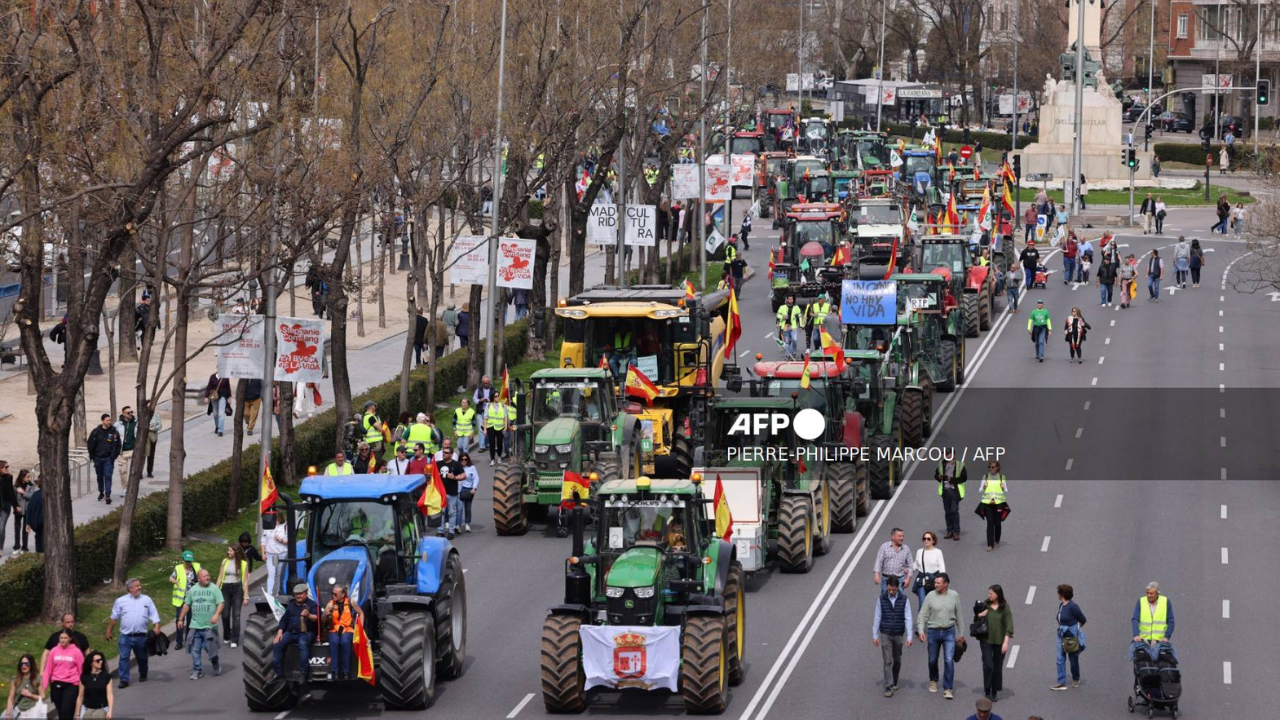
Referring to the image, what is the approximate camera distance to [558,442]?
32.7 m

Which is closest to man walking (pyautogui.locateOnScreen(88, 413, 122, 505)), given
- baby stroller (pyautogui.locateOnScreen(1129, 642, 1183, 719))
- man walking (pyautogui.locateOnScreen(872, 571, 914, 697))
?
man walking (pyautogui.locateOnScreen(872, 571, 914, 697))

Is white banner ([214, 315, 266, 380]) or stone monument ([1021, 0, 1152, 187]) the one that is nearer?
white banner ([214, 315, 266, 380])

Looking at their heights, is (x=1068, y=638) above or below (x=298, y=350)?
below

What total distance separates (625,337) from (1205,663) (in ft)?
47.3

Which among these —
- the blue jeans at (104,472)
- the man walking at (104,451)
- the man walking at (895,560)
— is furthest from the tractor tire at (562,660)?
the blue jeans at (104,472)

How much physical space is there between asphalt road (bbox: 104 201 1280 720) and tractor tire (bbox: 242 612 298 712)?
1.11 feet

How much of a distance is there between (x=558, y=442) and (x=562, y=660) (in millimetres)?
10342

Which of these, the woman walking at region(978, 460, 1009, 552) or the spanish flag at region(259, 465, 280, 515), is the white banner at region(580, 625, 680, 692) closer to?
the spanish flag at region(259, 465, 280, 515)

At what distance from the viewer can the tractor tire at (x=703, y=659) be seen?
73.2ft

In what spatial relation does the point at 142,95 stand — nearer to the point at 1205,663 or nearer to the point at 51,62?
the point at 51,62

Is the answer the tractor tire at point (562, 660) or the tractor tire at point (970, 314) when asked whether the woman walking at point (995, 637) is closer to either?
the tractor tire at point (562, 660)

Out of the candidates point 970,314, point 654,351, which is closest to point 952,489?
point 654,351

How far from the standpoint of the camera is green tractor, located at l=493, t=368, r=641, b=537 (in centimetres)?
3278

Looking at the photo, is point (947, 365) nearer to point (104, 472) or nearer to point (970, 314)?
point (970, 314)
